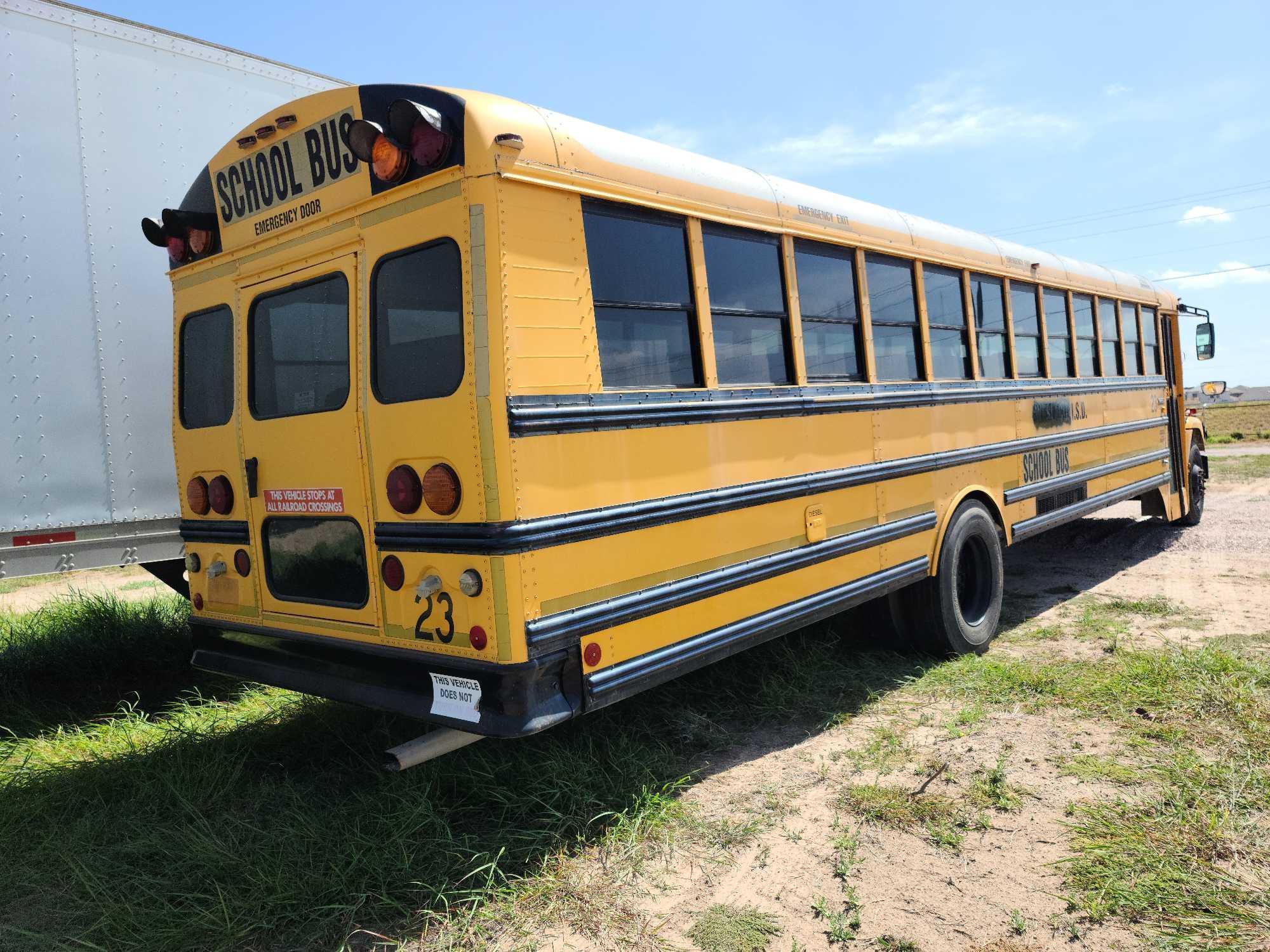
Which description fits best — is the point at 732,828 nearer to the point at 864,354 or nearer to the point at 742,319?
the point at 742,319

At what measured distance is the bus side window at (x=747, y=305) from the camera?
11.6 ft

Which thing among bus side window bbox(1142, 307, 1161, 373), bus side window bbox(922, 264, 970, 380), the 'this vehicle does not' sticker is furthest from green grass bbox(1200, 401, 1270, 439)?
the 'this vehicle does not' sticker

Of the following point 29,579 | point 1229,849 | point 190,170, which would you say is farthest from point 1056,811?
point 29,579

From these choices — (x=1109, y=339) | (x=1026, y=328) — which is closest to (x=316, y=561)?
(x=1026, y=328)

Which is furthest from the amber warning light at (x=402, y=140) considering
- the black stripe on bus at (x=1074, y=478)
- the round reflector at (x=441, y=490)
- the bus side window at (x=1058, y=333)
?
the bus side window at (x=1058, y=333)

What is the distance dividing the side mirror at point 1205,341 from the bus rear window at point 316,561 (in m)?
9.64

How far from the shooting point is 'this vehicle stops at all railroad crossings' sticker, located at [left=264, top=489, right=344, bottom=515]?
10.7 feet

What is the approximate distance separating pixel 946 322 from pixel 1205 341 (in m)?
6.42

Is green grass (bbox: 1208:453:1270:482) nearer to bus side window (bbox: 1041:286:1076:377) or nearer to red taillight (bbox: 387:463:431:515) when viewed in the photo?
bus side window (bbox: 1041:286:1076:377)

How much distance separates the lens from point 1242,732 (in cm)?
370

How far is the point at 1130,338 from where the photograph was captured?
7.83 m

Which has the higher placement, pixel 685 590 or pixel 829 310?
pixel 829 310

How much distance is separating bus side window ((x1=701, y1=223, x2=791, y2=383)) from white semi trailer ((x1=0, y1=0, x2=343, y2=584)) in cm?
286

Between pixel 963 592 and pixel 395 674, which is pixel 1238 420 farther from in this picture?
pixel 395 674
